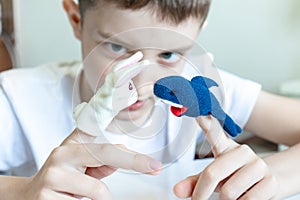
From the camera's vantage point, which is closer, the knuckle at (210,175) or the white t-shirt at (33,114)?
the knuckle at (210,175)

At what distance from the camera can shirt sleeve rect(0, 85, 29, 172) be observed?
0.68m

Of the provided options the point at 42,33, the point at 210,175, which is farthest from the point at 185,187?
the point at 42,33

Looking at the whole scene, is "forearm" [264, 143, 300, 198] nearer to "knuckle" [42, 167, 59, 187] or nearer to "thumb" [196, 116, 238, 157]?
"thumb" [196, 116, 238, 157]

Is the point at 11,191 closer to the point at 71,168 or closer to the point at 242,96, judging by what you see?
the point at 71,168

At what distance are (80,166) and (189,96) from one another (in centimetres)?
12

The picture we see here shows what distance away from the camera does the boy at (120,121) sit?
44 centimetres

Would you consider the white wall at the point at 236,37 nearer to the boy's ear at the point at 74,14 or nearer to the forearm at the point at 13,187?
the boy's ear at the point at 74,14

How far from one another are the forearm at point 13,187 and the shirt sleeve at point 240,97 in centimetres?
37

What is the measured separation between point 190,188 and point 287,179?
16 centimetres

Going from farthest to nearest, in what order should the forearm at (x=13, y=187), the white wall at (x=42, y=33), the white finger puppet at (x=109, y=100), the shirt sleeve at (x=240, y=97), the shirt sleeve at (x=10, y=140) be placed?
the white wall at (x=42, y=33) → the shirt sleeve at (x=240, y=97) → the shirt sleeve at (x=10, y=140) → the forearm at (x=13, y=187) → the white finger puppet at (x=109, y=100)

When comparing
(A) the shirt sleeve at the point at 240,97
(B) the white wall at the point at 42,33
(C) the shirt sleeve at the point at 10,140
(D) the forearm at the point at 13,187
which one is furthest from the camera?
(B) the white wall at the point at 42,33

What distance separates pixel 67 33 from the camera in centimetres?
103

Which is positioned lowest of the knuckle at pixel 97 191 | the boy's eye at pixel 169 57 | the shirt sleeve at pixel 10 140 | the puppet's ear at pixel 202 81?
the shirt sleeve at pixel 10 140

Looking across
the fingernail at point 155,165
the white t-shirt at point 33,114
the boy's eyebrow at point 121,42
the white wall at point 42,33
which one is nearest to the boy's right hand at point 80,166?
the fingernail at point 155,165
